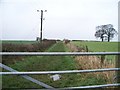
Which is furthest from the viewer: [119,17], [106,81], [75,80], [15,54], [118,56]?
[75,80]

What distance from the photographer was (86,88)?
4234mm

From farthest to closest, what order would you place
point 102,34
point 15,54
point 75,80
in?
point 102,34 → point 75,80 → point 15,54

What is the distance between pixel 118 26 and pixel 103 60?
415 centimetres

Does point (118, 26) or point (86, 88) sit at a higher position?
point (118, 26)

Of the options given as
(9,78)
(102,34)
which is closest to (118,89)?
(9,78)

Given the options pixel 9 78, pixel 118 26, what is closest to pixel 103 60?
pixel 9 78

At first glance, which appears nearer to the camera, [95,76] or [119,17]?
[119,17]

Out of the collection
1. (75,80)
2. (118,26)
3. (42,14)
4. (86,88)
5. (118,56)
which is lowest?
(75,80)

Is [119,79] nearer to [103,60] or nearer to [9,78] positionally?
[103,60]

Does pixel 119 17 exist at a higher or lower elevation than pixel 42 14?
lower

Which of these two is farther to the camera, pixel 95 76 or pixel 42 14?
pixel 42 14

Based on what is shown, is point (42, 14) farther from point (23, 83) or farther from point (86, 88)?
point (86, 88)

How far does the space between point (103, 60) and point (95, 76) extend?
2.30ft

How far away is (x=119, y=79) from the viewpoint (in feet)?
16.0
